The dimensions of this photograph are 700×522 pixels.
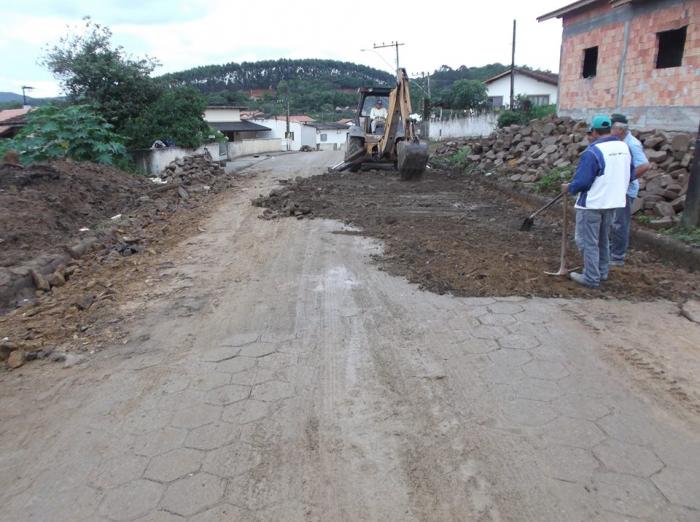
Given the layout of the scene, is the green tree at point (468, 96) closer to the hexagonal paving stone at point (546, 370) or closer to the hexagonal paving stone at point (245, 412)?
the hexagonal paving stone at point (546, 370)

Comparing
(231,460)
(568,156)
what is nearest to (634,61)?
(568,156)

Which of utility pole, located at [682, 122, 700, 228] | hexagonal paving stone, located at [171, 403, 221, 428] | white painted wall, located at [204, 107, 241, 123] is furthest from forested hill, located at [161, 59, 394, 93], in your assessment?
hexagonal paving stone, located at [171, 403, 221, 428]

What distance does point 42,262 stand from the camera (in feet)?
20.8

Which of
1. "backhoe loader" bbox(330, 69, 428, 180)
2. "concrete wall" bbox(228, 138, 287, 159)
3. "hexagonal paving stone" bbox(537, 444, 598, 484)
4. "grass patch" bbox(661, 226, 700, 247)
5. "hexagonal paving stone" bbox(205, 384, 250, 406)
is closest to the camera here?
"hexagonal paving stone" bbox(537, 444, 598, 484)

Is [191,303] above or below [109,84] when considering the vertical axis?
below

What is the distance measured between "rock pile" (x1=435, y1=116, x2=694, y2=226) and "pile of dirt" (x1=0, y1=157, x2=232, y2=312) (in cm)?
738

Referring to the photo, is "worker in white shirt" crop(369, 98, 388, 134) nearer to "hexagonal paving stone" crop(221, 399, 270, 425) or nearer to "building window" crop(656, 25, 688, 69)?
"building window" crop(656, 25, 688, 69)

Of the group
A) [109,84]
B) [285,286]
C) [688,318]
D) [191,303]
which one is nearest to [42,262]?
[191,303]

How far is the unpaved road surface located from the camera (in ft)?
8.29

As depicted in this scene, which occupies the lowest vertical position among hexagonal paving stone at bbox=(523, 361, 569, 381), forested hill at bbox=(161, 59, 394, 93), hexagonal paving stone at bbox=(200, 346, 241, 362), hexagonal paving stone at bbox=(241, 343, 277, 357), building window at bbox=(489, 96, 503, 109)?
hexagonal paving stone at bbox=(523, 361, 569, 381)

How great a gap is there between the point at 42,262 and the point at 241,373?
401 cm

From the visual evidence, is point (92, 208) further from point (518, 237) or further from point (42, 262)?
point (518, 237)

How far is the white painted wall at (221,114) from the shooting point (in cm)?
4875

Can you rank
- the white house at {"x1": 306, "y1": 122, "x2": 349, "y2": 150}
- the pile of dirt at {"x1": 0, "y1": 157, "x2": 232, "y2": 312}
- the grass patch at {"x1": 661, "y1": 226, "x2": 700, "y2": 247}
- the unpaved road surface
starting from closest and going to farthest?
the unpaved road surface, the pile of dirt at {"x1": 0, "y1": 157, "x2": 232, "y2": 312}, the grass patch at {"x1": 661, "y1": 226, "x2": 700, "y2": 247}, the white house at {"x1": 306, "y1": 122, "x2": 349, "y2": 150}
